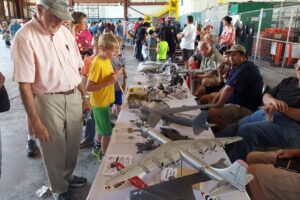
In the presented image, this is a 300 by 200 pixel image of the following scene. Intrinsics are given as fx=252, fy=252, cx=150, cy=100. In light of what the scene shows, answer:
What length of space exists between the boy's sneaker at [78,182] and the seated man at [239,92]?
168cm

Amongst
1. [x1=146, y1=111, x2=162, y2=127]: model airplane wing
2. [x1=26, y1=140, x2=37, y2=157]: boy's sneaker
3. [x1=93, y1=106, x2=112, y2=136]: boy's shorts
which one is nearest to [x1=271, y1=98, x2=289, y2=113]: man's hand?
[x1=146, y1=111, x2=162, y2=127]: model airplane wing

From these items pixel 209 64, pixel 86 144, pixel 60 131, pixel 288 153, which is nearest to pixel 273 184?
pixel 288 153

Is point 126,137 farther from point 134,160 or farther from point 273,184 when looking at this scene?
point 273,184

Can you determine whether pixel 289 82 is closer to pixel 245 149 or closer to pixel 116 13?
pixel 245 149

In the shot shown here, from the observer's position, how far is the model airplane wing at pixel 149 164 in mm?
1276

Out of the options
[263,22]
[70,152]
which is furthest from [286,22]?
[70,152]

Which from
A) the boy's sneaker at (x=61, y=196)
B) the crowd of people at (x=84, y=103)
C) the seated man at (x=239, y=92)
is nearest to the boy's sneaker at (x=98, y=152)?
the crowd of people at (x=84, y=103)

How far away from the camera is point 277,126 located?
2.37 meters

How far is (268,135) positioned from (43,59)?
208 centimetres

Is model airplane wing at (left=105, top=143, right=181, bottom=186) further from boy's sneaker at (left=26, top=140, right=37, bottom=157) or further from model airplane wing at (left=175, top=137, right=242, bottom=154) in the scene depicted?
boy's sneaker at (left=26, top=140, right=37, bottom=157)

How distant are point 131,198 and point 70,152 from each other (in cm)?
125

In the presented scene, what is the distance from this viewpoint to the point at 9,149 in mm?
3406

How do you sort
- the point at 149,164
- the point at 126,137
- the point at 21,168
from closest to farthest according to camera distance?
1. the point at 149,164
2. the point at 126,137
3. the point at 21,168

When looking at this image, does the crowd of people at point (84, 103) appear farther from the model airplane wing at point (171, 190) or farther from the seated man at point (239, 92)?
the model airplane wing at point (171, 190)
